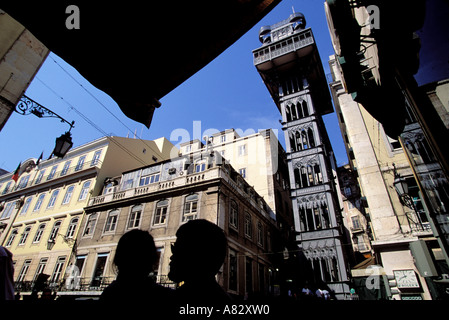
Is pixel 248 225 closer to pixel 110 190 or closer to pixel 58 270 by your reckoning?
pixel 110 190

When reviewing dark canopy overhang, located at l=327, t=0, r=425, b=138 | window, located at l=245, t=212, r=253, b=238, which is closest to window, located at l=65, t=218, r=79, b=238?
window, located at l=245, t=212, r=253, b=238

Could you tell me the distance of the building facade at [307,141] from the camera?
1872cm

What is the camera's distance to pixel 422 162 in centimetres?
1261

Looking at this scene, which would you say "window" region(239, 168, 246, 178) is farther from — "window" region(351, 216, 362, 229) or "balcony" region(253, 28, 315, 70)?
"window" region(351, 216, 362, 229)

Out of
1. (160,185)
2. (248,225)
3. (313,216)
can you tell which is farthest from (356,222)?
(160,185)

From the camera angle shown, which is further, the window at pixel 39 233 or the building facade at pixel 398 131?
the window at pixel 39 233

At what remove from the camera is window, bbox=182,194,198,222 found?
690 inches

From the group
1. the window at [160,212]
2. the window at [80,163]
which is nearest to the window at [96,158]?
the window at [80,163]

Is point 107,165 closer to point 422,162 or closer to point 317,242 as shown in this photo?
point 317,242

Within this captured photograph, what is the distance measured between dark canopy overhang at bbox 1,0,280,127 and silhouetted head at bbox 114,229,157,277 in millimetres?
1458

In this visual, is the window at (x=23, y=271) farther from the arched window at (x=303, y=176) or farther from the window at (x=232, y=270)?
the arched window at (x=303, y=176)

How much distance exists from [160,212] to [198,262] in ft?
60.3

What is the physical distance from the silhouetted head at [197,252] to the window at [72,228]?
2524cm
